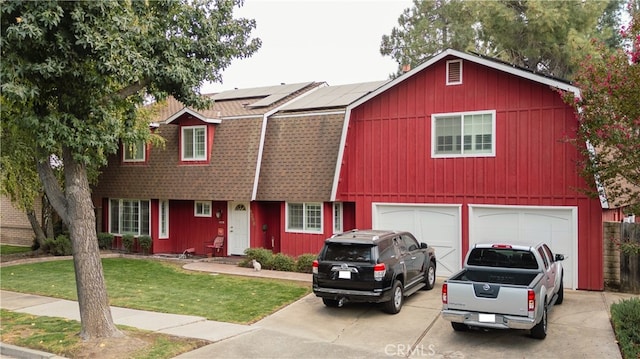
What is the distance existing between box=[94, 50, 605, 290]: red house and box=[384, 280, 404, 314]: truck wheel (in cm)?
434

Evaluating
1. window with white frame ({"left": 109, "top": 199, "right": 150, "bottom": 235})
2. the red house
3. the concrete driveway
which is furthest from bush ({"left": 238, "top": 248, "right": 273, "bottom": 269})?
window with white frame ({"left": 109, "top": 199, "right": 150, "bottom": 235})

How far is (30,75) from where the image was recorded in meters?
8.79

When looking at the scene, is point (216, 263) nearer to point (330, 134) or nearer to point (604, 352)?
point (330, 134)

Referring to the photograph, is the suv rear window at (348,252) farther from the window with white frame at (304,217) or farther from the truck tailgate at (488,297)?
the window with white frame at (304,217)

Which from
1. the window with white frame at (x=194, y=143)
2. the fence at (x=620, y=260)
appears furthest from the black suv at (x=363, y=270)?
the window with white frame at (x=194, y=143)

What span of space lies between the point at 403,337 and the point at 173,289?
7.07 m

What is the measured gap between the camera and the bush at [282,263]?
16.7 meters

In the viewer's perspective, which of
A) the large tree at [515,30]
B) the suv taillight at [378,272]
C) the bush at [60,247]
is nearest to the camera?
the suv taillight at [378,272]

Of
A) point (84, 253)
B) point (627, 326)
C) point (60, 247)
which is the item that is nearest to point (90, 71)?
point (84, 253)

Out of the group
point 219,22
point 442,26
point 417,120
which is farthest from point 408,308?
point 442,26

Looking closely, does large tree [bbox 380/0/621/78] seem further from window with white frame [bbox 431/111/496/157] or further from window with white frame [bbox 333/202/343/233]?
window with white frame [bbox 333/202/343/233]

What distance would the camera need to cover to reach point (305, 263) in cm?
1638

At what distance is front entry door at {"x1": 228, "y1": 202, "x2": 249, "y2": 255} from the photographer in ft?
65.8

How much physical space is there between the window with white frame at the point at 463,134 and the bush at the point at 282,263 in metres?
5.66
